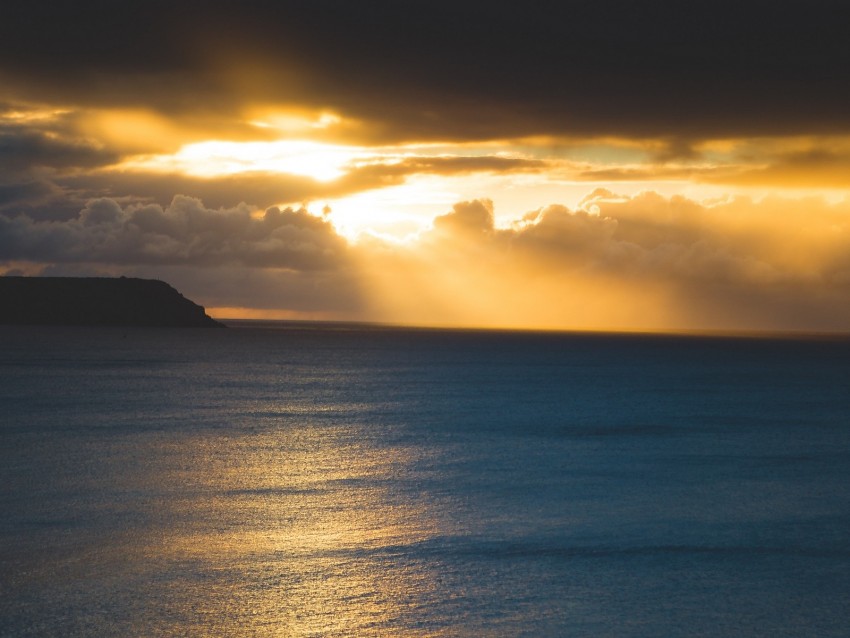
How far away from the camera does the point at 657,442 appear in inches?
1909

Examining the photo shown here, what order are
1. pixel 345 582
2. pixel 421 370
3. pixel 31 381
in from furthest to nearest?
pixel 421 370 < pixel 31 381 < pixel 345 582

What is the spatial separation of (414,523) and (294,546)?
4.84 metres

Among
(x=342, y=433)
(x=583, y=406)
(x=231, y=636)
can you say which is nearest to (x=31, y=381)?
(x=342, y=433)

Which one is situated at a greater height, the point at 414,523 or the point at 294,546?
the point at 294,546

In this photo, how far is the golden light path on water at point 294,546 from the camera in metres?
16.6

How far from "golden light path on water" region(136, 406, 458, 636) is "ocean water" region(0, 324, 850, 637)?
0.29 ft

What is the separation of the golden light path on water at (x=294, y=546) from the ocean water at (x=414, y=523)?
0.09 m

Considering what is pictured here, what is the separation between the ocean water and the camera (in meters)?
17.2

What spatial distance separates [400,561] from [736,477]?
831 inches

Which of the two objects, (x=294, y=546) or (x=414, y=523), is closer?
(x=294, y=546)

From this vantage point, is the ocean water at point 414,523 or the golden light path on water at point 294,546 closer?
the golden light path on water at point 294,546

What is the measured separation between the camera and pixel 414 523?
25.4m

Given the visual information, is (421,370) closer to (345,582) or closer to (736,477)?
(736,477)

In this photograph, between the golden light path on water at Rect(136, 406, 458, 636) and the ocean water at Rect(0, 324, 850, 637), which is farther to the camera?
the ocean water at Rect(0, 324, 850, 637)
